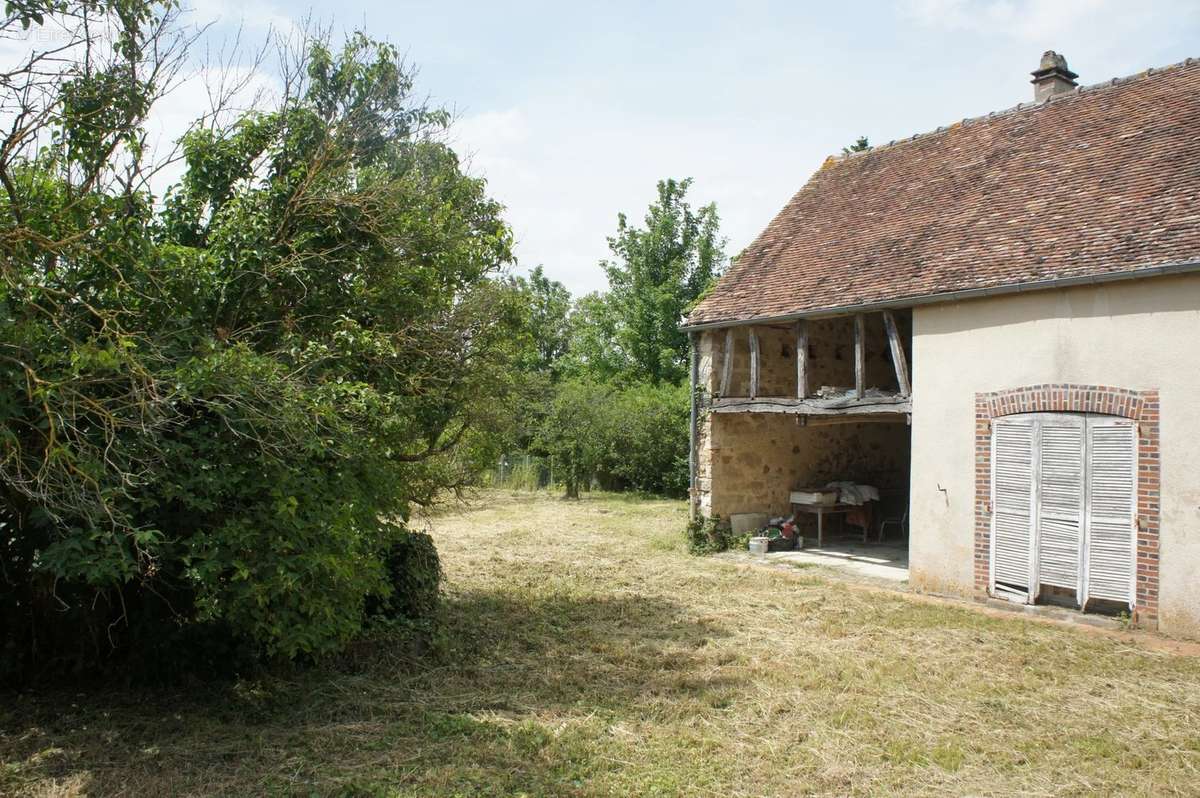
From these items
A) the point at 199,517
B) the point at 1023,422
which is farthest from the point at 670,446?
the point at 199,517

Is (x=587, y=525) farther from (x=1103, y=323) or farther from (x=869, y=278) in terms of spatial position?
(x=1103, y=323)

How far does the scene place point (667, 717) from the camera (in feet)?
19.5

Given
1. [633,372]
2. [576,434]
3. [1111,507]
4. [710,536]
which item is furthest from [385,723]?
[633,372]

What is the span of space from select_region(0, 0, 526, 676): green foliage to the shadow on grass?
0.48 m

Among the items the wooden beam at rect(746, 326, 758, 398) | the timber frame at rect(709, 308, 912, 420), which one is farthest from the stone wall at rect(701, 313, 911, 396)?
the wooden beam at rect(746, 326, 758, 398)

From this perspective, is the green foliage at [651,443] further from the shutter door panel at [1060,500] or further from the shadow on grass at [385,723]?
the shadow on grass at [385,723]

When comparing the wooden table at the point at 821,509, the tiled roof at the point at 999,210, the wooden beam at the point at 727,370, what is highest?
the tiled roof at the point at 999,210

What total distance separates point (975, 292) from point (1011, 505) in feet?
7.75

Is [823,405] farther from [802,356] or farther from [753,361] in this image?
[753,361]

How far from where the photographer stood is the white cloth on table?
13.8 m

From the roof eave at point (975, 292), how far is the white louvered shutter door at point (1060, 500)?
1.39 meters

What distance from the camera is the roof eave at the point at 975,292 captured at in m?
8.15

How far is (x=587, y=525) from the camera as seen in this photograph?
16.4 meters

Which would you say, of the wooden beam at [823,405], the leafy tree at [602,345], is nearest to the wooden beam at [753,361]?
the wooden beam at [823,405]
